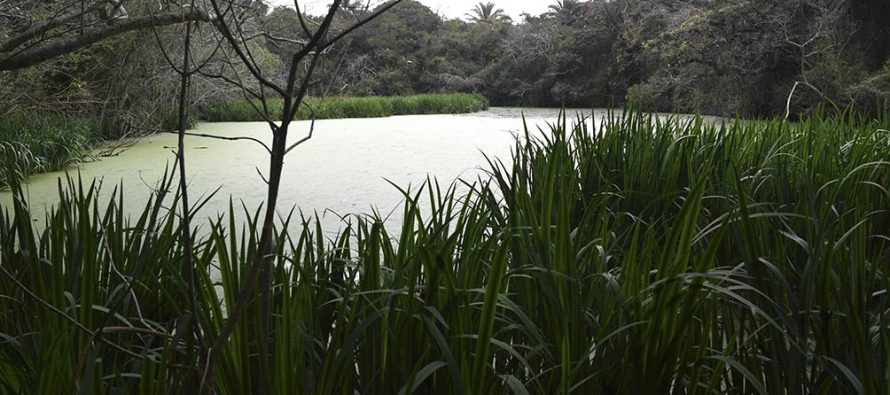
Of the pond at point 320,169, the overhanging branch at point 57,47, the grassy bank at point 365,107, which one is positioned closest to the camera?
the overhanging branch at point 57,47

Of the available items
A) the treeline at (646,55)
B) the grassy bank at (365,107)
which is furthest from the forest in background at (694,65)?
the grassy bank at (365,107)

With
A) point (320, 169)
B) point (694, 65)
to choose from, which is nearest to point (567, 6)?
point (694, 65)

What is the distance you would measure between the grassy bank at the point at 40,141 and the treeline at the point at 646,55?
2.01 metres

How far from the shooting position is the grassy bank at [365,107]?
9.85 meters

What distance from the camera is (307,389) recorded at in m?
0.79

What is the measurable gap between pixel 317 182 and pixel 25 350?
3273mm

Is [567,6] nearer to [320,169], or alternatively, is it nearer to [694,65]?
[694,65]

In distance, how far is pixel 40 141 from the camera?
4.54 meters

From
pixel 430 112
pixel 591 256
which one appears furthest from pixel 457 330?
pixel 430 112

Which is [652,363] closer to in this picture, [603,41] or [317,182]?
[317,182]

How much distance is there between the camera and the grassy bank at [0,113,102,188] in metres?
4.18

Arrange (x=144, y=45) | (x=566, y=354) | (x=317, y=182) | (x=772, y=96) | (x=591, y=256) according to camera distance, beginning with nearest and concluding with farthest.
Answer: (x=566, y=354) < (x=591, y=256) < (x=317, y=182) < (x=144, y=45) < (x=772, y=96)

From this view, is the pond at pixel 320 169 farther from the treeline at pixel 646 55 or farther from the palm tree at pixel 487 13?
the palm tree at pixel 487 13

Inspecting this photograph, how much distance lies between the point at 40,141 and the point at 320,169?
1914mm
